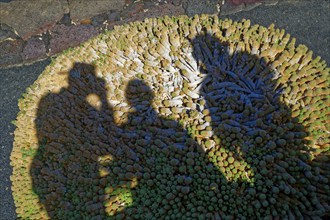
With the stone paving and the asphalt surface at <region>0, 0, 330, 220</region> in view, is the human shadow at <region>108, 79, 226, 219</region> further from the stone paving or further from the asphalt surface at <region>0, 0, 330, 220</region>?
the stone paving

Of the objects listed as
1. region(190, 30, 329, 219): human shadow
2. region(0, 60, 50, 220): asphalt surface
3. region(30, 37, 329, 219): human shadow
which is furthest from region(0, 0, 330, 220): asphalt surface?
region(190, 30, 329, 219): human shadow

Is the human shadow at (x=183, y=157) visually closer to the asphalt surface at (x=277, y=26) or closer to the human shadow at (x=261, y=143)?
the human shadow at (x=261, y=143)

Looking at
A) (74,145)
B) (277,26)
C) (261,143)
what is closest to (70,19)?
(277,26)

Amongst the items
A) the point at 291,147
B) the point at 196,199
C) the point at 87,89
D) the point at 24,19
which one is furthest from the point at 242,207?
the point at 24,19

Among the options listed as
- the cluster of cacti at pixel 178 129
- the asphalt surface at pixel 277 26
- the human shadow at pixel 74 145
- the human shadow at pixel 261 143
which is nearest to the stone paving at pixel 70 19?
the asphalt surface at pixel 277 26

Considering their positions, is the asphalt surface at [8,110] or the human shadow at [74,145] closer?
the human shadow at [74,145]

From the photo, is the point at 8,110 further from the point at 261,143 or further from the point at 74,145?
the point at 261,143

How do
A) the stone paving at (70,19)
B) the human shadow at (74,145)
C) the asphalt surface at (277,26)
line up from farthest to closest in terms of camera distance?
the stone paving at (70,19)
the asphalt surface at (277,26)
the human shadow at (74,145)

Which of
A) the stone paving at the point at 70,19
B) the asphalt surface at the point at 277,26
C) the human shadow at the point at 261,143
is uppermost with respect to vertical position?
the stone paving at the point at 70,19
